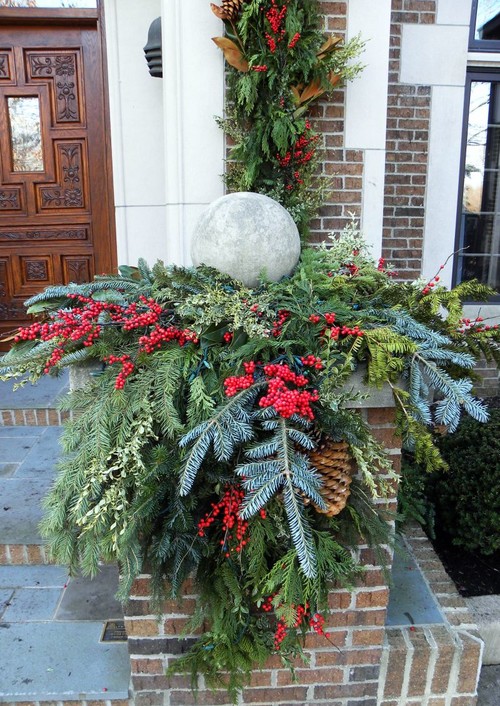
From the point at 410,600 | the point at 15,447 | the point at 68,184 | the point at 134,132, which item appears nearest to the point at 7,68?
the point at 68,184

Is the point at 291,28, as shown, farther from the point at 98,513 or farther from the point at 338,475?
the point at 98,513

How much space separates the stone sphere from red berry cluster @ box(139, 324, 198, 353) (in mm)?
351

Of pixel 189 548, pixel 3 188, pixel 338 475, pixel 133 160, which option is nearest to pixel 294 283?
pixel 338 475

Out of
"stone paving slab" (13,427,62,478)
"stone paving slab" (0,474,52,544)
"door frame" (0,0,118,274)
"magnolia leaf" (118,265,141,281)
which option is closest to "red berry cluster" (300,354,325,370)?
"magnolia leaf" (118,265,141,281)

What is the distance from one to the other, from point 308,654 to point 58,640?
3.14 feet

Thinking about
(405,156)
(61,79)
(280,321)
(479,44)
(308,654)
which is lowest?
(308,654)

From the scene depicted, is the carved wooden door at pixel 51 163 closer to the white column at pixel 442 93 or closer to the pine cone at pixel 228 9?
the pine cone at pixel 228 9

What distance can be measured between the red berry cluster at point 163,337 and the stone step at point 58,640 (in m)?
1.24

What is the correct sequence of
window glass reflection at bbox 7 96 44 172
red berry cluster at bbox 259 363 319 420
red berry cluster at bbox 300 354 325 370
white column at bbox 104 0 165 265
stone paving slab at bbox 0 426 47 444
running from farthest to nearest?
window glass reflection at bbox 7 96 44 172 → white column at bbox 104 0 165 265 → stone paving slab at bbox 0 426 47 444 → red berry cluster at bbox 300 354 325 370 → red berry cluster at bbox 259 363 319 420

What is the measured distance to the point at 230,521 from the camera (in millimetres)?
1488

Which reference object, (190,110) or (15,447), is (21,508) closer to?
(15,447)

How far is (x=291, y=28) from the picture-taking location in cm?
288

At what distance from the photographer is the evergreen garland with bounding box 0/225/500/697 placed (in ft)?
4.68

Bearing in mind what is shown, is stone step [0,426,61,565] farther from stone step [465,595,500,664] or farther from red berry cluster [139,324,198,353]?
stone step [465,595,500,664]
